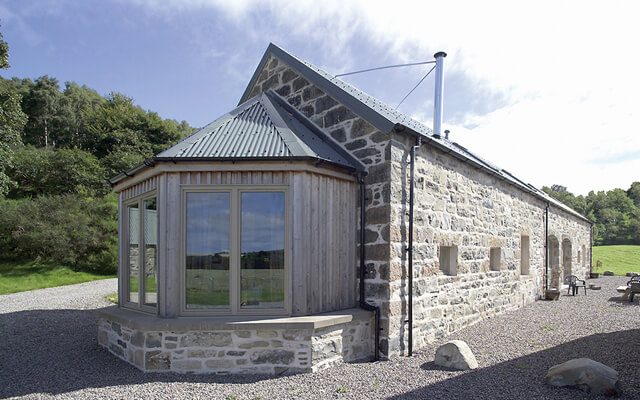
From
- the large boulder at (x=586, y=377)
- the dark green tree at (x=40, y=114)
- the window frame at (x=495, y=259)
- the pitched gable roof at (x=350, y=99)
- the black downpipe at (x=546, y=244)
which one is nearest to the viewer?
the large boulder at (x=586, y=377)

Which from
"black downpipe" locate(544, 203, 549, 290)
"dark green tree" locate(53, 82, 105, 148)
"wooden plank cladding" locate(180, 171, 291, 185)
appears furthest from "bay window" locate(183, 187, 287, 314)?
"dark green tree" locate(53, 82, 105, 148)

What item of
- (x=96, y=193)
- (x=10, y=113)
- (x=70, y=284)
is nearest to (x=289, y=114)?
(x=10, y=113)

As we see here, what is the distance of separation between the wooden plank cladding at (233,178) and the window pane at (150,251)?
809mm

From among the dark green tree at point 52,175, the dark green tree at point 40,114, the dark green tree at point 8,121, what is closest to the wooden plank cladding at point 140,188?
the dark green tree at point 8,121

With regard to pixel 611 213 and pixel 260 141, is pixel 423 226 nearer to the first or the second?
pixel 260 141

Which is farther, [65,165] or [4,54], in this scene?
[65,165]

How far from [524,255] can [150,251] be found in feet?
39.4

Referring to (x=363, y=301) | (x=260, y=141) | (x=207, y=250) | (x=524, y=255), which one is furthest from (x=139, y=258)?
(x=524, y=255)

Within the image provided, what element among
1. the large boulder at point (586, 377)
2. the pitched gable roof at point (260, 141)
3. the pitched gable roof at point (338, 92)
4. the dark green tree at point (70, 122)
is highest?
the dark green tree at point (70, 122)

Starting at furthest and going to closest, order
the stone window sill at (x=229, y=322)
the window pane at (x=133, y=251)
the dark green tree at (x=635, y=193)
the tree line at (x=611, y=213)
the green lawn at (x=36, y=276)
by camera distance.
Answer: the dark green tree at (x=635, y=193) → the tree line at (x=611, y=213) → the green lawn at (x=36, y=276) → the window pane at (x=133, y=251) → the stone window sill at (x=229, y=322)

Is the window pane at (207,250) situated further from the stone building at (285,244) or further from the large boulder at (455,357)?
the large boulder at (455,357)

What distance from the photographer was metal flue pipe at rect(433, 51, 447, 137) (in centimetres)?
826

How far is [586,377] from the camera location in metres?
4.57

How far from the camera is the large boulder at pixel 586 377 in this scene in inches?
174
